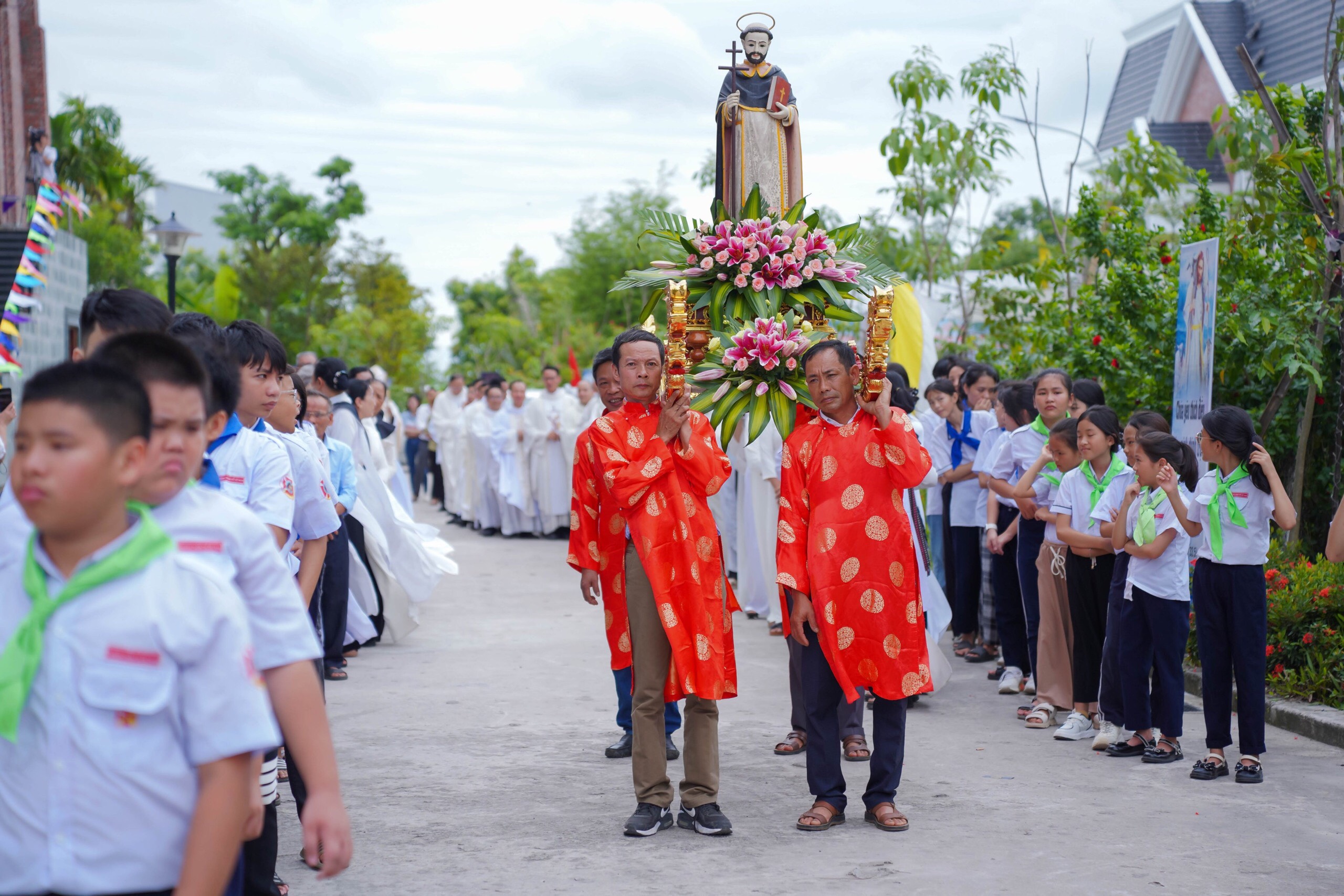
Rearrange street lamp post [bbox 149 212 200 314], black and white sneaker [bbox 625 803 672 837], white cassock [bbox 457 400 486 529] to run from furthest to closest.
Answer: white cassock [bbox 457 400 486 529], street lamp post [bbox 149 212 200 314], black and white sneaker [bbox 625 803 672 837]

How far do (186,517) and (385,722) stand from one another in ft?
16.4

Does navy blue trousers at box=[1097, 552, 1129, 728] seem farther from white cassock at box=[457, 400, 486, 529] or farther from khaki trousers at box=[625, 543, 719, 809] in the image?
white cassock at box=[457, 400, 486, 529]

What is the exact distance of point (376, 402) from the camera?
9703mm

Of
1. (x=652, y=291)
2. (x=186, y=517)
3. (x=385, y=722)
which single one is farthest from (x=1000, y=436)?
(x=186, y=517)

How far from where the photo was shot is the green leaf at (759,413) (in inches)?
225

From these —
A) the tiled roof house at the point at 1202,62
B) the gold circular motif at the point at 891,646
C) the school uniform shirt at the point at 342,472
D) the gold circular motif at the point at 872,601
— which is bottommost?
the gold circular motif at the point at 891,646

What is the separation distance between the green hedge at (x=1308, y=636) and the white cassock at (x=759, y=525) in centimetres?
329

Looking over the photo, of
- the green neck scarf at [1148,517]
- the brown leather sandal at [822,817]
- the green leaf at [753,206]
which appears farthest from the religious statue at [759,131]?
the brown leather sandal at [822,817]

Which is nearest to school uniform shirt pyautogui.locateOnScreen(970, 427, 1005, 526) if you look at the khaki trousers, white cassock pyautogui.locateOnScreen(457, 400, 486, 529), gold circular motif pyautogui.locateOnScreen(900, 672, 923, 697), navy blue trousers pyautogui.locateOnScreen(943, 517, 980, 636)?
navy blue trousers pyautogui.locateOnScreen(943, 517, 980, 636)

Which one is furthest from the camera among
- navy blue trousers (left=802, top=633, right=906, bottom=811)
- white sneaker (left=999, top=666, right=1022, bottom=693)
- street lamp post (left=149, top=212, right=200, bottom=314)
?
street lamp post (left=149, top=212, right=200, bottom=314)

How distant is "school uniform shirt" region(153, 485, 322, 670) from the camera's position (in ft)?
6.95

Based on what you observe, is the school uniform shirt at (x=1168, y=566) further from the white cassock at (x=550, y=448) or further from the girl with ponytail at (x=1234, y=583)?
the white cassock at (x=550, y=448)

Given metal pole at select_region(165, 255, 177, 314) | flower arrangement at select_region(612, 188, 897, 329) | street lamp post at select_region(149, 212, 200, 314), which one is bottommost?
flower arrangement at select_region(612, 188, 897, 329)

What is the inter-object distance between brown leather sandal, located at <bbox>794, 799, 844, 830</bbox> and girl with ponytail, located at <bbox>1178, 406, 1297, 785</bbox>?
178cm
